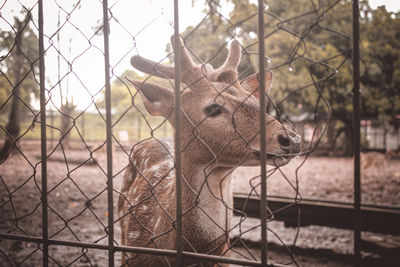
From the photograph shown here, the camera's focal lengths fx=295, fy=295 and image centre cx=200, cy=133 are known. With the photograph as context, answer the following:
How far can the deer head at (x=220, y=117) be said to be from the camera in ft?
5.15

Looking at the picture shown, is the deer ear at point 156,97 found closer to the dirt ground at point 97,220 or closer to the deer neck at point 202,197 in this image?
the deer neck at point 202,197

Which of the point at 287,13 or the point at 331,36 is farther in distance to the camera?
Result: the point at 331,36

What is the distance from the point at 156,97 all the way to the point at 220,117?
0.44 metres

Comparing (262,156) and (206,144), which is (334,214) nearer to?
(206,144)

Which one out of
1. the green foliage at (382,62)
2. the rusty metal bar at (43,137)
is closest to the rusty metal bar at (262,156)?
the rusty metal bar at (43,137)

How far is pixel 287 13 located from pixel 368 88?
18.1 feet

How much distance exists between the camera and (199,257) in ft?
4.25

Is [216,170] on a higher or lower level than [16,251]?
higher

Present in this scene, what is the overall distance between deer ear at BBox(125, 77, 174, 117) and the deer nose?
2.40 ft

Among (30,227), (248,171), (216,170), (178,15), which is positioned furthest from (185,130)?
(248,171)

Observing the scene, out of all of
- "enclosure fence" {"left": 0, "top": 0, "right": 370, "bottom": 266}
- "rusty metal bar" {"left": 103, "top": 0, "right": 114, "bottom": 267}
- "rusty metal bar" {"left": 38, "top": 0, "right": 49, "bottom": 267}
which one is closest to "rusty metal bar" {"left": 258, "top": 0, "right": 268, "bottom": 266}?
"enclosure fence" {"left": 0, "top": 0, "right": 370, "bottom": 266}

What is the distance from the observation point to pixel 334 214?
4172 mm

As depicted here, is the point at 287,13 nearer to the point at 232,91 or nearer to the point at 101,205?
the point at 101,205

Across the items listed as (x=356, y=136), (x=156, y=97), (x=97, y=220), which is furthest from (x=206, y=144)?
(x=97, y=220)
